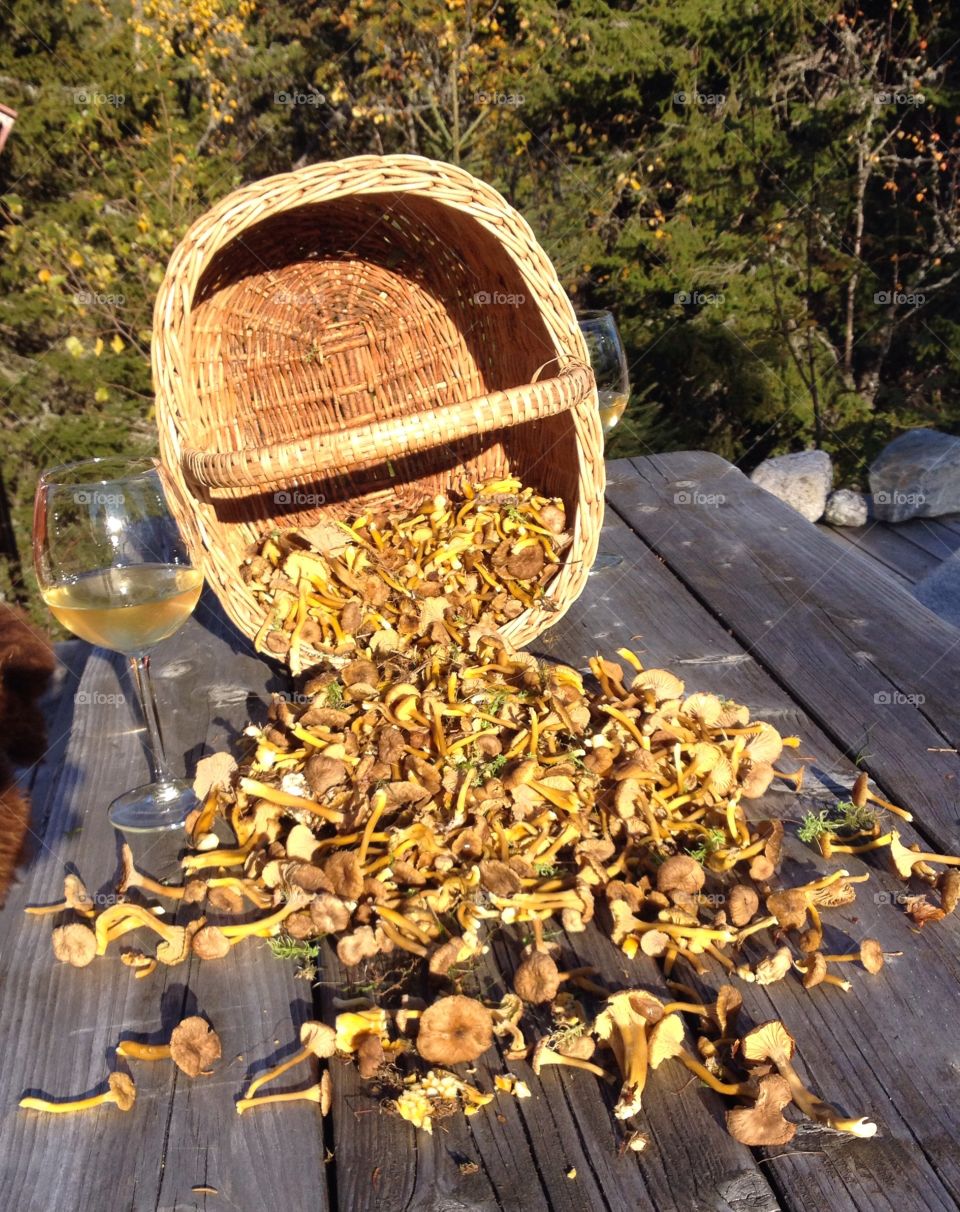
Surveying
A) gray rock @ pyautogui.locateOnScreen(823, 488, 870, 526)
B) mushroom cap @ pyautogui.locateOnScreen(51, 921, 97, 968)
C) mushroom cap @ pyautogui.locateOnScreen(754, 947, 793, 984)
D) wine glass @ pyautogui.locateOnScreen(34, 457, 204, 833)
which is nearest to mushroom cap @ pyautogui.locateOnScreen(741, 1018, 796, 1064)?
mushroom cap @ pyautogui.locateOnScreen(754, 947, 793, 984)

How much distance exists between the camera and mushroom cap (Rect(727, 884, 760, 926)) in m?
1.16

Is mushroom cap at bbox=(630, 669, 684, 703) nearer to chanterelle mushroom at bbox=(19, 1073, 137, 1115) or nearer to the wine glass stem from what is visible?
the wine glass stem

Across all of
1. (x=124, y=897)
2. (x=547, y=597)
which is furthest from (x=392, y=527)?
(x=124, y=897)

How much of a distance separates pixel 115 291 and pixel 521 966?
457 centimetres

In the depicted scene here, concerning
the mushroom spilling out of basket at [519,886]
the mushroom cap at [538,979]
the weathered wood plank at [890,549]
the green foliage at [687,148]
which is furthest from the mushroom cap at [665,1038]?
the green foliage at [687,148]

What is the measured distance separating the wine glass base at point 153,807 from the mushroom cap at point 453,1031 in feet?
1.94

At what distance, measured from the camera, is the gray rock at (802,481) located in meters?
4.98

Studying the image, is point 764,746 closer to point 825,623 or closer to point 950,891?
point 950,891

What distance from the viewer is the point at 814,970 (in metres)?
1.10

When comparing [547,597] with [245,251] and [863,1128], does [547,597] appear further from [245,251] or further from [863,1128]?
[863,1128]

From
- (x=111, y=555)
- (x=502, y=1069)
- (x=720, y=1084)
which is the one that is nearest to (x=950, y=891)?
(x=720, y=1084)

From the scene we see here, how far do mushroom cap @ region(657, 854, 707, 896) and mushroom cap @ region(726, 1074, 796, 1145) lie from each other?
0.27 m

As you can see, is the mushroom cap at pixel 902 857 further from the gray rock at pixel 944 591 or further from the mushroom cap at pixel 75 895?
the gray rock at pixel 944 591

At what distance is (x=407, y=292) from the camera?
2234mm
